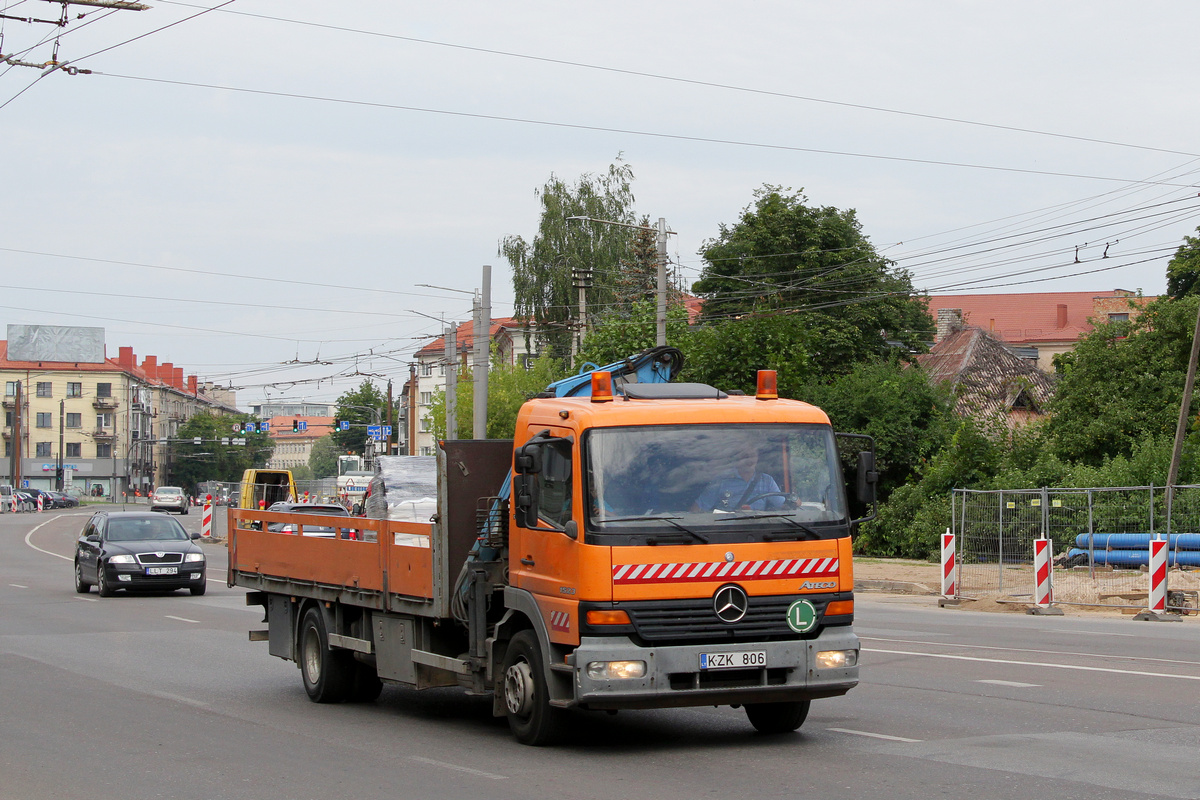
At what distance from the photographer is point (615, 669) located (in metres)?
8.09

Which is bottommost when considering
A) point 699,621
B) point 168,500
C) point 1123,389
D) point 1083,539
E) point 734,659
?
point 168,500

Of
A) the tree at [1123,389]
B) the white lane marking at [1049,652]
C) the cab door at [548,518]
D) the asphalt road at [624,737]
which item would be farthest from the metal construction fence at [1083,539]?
the cab door at [548,518]

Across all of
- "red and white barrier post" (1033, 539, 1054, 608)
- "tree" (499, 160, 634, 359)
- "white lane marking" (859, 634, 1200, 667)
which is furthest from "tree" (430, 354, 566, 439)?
"white lane marking" (859, 634, 1200, 667)

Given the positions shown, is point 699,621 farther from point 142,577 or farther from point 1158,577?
point 142,577

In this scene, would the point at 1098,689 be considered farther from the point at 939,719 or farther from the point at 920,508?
the point at 920,508

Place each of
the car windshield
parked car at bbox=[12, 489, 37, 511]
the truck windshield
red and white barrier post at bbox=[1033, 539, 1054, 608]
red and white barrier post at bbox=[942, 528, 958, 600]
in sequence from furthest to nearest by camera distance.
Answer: parked car at bbox=[12, 489, 37, 511]
the car windshield
red and white barrier post at bbox=[942, 528, 958, 600]
red and white barrier post at bbox=[1033, 539, 1054, 608]
the truck windshield

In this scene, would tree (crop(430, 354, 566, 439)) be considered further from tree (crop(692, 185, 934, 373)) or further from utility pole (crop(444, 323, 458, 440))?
tree (crop(692, 185, 934, 373))

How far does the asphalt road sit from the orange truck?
0.45 metres

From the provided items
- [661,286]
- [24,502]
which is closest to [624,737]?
[661,286]

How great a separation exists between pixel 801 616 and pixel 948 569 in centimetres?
1662

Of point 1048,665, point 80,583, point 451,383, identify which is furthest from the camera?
point 451,383

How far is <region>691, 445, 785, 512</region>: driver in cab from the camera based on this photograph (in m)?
8.42

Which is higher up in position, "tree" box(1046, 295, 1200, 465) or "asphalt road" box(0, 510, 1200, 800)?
"tree" box(1046, 295, 1200, 465)

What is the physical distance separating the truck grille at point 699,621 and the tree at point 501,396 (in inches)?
1761
